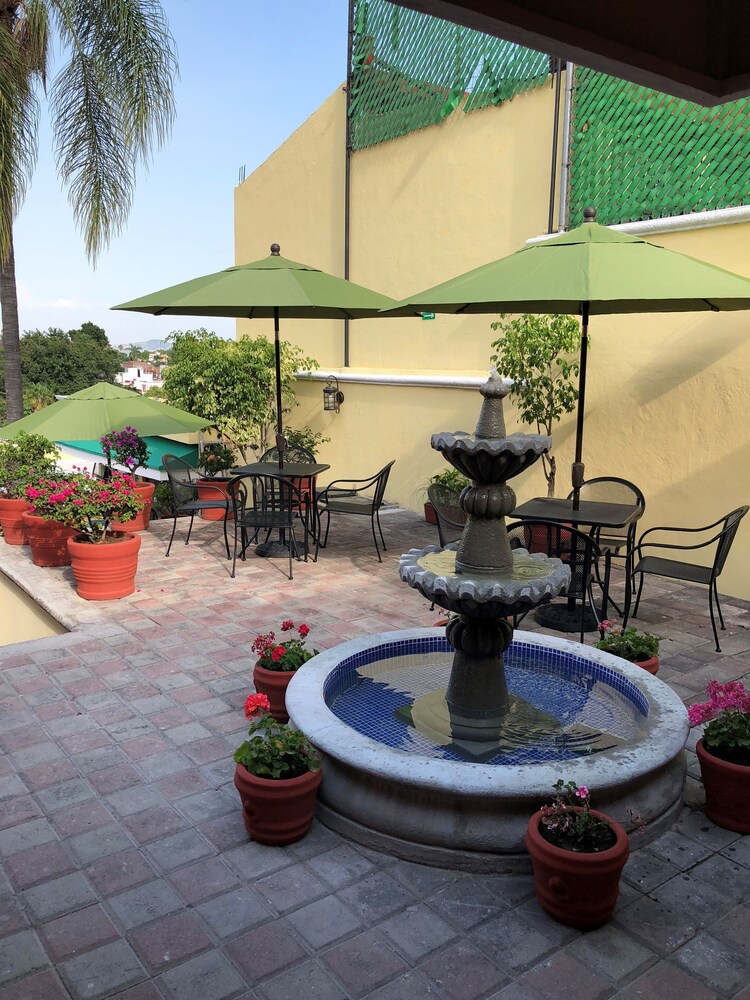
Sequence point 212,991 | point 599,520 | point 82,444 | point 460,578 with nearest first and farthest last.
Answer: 1. point 212,991
2. point 460,578
3. point 599,520
4. point 82,444

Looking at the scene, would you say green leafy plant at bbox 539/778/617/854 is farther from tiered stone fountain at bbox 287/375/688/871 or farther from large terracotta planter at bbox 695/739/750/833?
large terracotta planter at bbox 695/739/750/833

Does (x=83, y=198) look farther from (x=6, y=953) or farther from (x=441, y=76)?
(x=6, y=953)

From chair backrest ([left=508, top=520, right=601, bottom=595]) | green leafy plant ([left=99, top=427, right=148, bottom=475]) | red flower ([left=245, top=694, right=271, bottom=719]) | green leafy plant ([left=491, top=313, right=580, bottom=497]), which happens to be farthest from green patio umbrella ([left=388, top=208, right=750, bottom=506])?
green leafy plant ([left=99, top=427, right=148, bottom=475])

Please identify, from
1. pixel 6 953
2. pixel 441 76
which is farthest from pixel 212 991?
pixel 441 76

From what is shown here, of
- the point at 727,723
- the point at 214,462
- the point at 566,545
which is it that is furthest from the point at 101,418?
the point at 727,723

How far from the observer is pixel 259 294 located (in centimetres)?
650

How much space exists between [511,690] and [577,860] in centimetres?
165

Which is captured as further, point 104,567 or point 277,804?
point 104,567

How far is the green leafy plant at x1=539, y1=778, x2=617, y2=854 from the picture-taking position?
8.59 feet

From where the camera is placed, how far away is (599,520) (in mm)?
5273

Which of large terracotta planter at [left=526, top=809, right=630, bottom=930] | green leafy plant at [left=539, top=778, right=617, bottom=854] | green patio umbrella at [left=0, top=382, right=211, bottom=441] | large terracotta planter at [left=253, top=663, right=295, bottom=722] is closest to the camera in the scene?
large terracotta planter at [left=526, top=809, right=630, bottom=930]

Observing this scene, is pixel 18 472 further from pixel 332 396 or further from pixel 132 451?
pixel 332 396

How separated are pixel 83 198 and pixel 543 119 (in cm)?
677

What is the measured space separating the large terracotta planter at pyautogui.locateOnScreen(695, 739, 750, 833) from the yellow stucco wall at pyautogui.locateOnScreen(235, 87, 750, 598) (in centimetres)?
366
